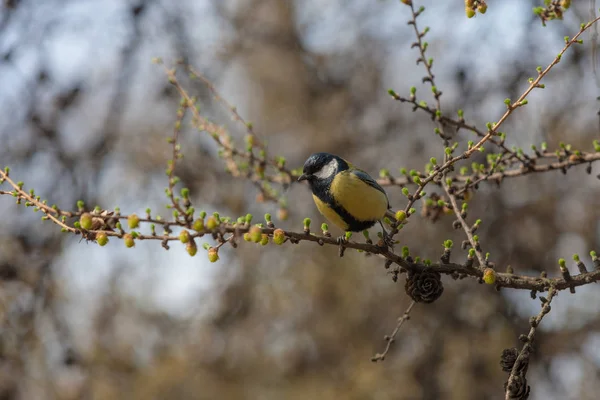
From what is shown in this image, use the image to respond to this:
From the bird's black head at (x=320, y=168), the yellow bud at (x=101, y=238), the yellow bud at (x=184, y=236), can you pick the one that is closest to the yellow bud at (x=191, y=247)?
the yellow bud at (x=184, y=236)

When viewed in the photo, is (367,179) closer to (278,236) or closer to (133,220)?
(278,236)

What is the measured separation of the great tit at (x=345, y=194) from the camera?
286 centimetres

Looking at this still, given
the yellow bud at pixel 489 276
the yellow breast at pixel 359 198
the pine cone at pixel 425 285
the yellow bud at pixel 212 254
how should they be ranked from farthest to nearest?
1. the yellow breast at pixel 359 198
2. the pine cone at pixel 425 285
3. the yellow bud at pixel 489 276
4. the yellow bud at pixel 212 254

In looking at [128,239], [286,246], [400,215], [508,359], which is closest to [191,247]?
[128,239]

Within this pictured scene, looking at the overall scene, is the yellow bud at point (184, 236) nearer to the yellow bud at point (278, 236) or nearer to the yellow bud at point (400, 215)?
the yellow bud at point (278, 236)

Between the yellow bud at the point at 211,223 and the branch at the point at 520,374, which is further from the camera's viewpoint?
the branch at the point at 520,374

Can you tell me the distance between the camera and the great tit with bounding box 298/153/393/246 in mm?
2861

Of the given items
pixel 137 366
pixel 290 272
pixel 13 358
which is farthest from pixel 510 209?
pixel 137 366

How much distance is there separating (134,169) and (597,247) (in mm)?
5509

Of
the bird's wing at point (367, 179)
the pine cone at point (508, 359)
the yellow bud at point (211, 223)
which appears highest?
the bird's wing at point (367, 179)

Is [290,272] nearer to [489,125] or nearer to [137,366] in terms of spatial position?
[137,366]

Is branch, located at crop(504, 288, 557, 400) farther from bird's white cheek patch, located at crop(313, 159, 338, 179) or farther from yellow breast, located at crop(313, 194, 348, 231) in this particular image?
bird's white cheek patch, located at crop(313, 159, 338, 179)

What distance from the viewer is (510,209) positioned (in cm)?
611

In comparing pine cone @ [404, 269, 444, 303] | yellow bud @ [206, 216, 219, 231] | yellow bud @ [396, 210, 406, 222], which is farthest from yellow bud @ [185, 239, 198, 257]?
pine cone @ [404, 269, 444, 303]
